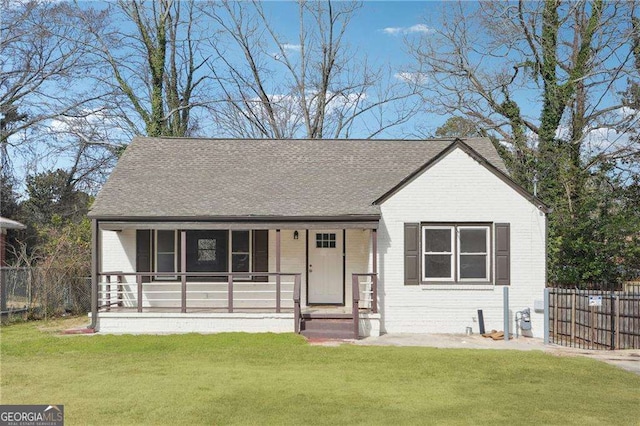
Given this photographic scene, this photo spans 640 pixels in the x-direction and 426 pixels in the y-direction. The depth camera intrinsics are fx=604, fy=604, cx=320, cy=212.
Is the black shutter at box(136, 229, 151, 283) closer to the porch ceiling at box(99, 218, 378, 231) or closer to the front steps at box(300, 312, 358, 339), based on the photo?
the porch ceiling at box(99, 218, 378, 231)

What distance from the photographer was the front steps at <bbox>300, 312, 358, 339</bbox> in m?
14.6

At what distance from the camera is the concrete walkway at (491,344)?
41.4 feet

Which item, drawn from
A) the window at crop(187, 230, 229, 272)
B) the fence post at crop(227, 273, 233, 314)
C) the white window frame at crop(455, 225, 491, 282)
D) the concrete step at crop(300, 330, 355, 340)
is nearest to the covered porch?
the window at crop(187, 230, 229, 272)

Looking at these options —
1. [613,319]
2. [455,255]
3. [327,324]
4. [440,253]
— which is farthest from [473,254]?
[327,324]

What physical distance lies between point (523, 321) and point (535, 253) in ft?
5.75

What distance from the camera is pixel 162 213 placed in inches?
604

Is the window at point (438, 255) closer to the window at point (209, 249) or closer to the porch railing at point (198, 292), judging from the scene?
the porch railing at point (198, 292)

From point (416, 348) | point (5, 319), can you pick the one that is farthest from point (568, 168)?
point (5, 319)

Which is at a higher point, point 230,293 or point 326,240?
point 326,240

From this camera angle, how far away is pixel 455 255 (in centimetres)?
1535

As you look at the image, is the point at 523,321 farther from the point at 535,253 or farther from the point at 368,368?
the point at 368,368

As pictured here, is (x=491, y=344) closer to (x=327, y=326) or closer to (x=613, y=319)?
(x=613, y=319)

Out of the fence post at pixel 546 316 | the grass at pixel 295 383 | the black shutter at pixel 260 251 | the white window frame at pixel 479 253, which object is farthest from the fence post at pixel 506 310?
Result: the black shutter at pixel 260 251

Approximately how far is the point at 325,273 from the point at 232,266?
2.58m
